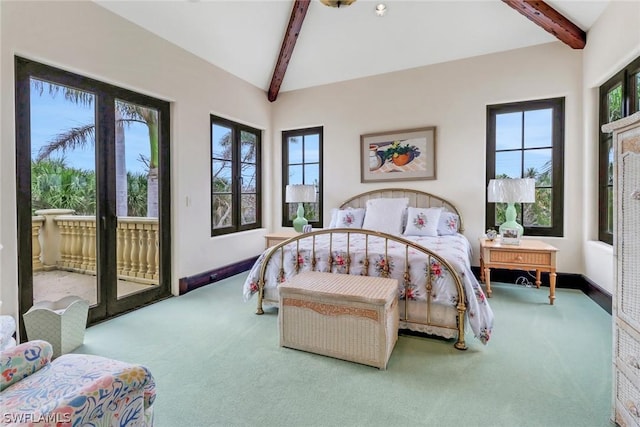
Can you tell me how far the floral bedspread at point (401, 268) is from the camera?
2242 millimetres

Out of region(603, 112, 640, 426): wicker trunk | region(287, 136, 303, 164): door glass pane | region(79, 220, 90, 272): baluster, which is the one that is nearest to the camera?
region(603, 112, 640, 426): wicker trunk

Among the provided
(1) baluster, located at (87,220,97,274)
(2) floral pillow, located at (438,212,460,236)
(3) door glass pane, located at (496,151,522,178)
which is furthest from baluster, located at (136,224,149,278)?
(3) door glass pane, located at (496,151,522,178)

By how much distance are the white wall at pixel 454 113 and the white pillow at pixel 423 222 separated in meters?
0.58

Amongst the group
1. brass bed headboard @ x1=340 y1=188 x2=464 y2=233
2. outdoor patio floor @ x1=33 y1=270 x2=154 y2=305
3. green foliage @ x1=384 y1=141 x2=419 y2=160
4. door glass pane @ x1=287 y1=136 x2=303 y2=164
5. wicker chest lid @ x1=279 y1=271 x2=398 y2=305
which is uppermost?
door glass pane @ x1=287 y1=136 x2=303 y2=164

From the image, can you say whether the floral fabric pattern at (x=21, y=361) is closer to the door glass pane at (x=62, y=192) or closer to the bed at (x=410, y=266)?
the door glass pane at (x=62, y=192)

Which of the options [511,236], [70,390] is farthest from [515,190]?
[70,390]

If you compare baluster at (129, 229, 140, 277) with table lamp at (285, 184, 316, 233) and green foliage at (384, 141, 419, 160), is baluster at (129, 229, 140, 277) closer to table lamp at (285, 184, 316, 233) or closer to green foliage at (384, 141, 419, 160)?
table lamp at (285, 184, 316, 233)

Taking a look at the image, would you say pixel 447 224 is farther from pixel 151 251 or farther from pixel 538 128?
pixel 151 251

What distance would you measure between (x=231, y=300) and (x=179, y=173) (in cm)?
154

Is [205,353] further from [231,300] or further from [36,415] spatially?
[36,415]

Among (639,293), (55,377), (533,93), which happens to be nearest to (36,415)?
(55,377)

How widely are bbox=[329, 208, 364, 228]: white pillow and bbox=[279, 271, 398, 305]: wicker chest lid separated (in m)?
1.69

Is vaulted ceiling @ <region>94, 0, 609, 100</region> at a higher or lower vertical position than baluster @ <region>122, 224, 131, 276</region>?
higher

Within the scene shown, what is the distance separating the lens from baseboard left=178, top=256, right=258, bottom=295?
3.64 meters
